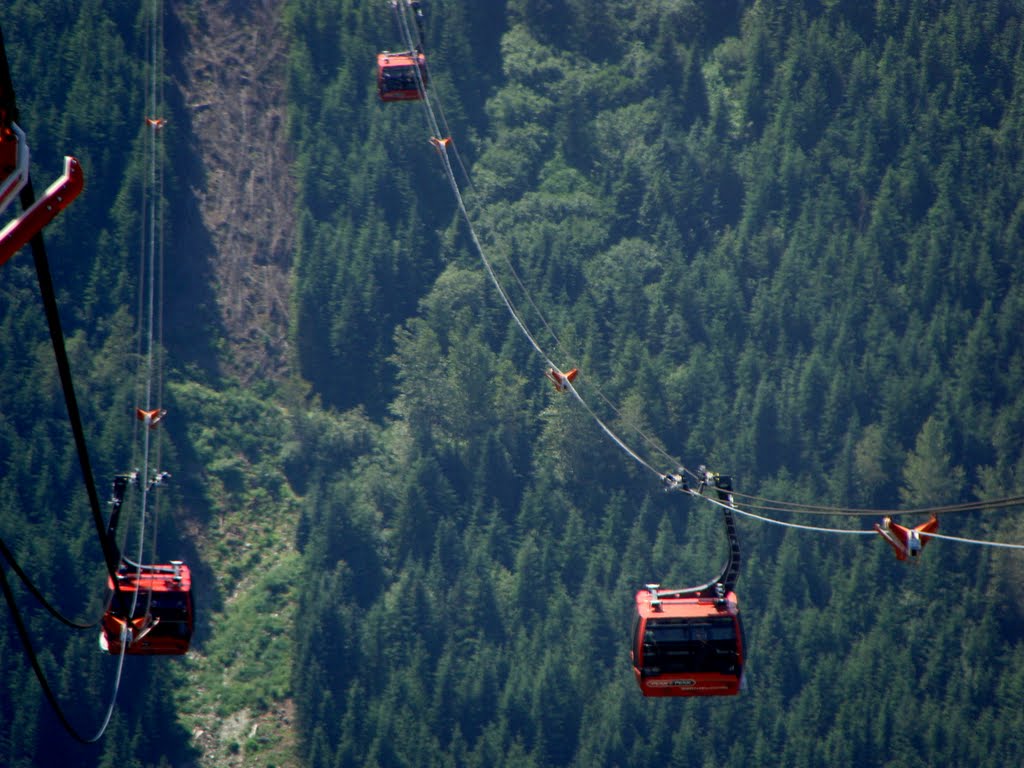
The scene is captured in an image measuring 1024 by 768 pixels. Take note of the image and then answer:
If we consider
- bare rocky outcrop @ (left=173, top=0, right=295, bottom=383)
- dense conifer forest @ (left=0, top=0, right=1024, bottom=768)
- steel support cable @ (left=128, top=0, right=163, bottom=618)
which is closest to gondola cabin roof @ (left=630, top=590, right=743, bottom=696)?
dense conifer forest @ (left=0, top=0, right=1024, bottom=768)

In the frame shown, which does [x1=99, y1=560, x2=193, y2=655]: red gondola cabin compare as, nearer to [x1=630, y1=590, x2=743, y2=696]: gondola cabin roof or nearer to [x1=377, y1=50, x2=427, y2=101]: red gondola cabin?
[x1=630, y1=590, x2=743, y2=696]: gondola cabin roof

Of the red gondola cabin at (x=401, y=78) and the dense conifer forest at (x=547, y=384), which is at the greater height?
the red gondola cabin at (x=401, y=78)

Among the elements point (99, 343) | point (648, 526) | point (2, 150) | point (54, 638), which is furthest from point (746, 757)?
point (2, 150)

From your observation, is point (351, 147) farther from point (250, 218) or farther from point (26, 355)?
point (26, 355)

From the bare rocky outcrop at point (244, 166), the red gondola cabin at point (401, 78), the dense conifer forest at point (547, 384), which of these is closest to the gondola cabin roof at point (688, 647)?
the red gondola cabin at point (401, 78)

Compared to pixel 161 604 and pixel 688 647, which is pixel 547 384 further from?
pixel 688 647

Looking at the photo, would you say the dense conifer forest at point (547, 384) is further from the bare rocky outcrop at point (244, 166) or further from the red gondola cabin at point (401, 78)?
the red gondola cabin at point (401, 78)

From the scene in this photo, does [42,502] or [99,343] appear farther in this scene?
[99,343]
